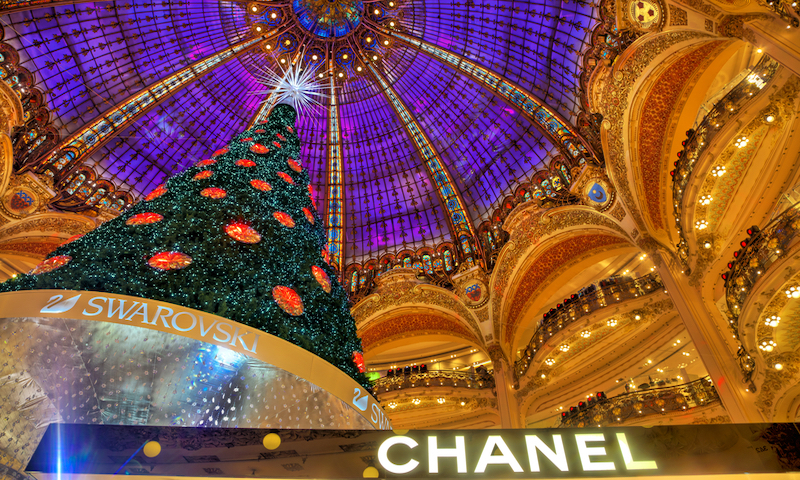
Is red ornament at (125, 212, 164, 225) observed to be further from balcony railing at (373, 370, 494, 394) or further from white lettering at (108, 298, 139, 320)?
balcony railing at (373, 370, 494, 394)

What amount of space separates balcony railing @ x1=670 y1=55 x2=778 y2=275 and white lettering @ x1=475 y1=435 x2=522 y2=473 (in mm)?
11246

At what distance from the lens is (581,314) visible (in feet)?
47.7

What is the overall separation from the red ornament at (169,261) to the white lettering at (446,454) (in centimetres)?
301

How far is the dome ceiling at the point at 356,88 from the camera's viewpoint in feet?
50.0

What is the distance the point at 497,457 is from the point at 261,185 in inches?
189

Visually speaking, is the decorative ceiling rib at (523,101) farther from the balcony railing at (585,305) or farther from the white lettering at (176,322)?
the white lettering at (176,322)

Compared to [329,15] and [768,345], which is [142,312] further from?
[329,15]

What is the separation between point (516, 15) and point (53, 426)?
17718mm

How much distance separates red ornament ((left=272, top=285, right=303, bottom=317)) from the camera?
13.9 feet

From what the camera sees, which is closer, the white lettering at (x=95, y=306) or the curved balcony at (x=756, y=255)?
the white lettering at (x=95, y=306)

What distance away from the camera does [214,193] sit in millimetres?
5375

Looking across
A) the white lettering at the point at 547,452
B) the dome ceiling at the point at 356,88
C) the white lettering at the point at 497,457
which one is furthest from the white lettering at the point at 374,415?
the dome ceiling at the point at 356,88

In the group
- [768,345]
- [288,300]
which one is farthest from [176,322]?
[768,345]

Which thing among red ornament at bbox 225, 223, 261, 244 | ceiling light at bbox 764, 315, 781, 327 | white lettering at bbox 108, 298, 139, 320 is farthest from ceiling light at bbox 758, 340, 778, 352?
white lettering at bbox 108, 298, 139, 320
